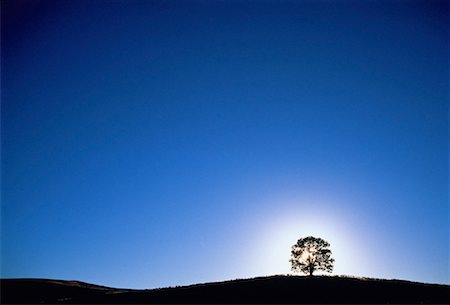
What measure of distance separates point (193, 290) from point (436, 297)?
1043 inches

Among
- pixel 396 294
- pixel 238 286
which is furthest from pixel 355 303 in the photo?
pixel 238 286

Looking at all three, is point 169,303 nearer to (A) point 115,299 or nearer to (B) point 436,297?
(A) point 115,299

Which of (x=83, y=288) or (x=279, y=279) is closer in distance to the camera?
(x=279, y=279)

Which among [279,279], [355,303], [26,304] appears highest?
[279,279]

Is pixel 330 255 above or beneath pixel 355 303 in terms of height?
above

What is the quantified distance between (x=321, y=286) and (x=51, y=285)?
41.7m

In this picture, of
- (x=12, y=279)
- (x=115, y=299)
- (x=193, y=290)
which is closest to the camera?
(x=115, y=299)

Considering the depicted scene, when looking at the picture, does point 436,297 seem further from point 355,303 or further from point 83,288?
point 83,288

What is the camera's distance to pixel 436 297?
36656 mm

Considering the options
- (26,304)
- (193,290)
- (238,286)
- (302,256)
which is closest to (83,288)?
(26,304)

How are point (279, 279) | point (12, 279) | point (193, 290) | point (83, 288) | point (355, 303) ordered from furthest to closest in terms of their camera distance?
point (12, 279)
point (83, 288)
point (279, 279)
point (193, 290)
point (355, 303)

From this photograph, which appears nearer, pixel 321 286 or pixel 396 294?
pixel 396 294

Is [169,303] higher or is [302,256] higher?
[302,256]

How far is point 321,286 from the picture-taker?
4294cm
